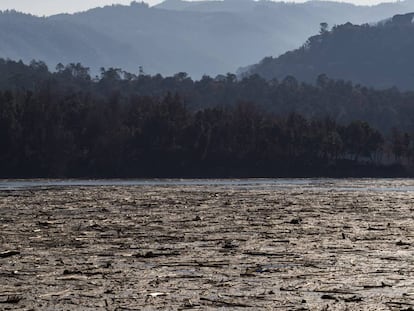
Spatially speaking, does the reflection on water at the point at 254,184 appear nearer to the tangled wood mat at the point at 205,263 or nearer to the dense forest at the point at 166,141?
the dense forest at the point at 166,141

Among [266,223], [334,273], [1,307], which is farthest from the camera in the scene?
[266,223]

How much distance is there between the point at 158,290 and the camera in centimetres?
1288

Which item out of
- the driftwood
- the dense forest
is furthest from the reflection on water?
the driftwood

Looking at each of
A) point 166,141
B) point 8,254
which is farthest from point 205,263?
point 166,141

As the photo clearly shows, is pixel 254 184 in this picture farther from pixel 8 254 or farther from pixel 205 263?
pixel 205 263

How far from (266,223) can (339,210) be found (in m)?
9.18

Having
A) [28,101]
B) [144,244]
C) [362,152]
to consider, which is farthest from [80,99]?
[144,244]

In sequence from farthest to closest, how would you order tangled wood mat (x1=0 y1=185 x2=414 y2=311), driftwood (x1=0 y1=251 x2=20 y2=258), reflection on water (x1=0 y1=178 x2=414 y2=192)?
reflection on water (x1=0 y1=178 x2=414 y2=192) < driftwood (x1=0 y1=251 x2=20 y2=258) < tangled wood mat (x1=0 y1=185 x2=414 y2=311)

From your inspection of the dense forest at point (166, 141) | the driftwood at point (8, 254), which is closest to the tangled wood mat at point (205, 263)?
the driftwood at point (8, 254)

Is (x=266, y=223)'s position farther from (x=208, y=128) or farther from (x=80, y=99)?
(x=80, y=99)

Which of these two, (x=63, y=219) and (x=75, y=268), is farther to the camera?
(x=63, y=219)

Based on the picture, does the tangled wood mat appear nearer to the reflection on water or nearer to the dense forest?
the reflection on water

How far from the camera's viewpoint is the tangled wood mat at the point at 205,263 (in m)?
12.1

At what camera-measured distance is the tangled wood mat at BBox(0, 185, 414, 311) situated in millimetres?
12062
